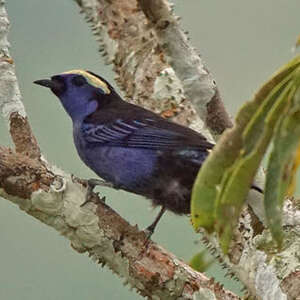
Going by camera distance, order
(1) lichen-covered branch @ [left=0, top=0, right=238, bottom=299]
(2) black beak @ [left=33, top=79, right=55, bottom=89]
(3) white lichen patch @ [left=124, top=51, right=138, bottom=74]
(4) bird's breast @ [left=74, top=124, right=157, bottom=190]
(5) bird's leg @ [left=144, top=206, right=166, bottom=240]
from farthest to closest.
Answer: (2) black beak @ [left=33, top=79, right=55, bottom=89], (3) white lichen patch @ [left=124, top=51, right=138, bottom=74], (4) bird's breast @ [left=74, top=124, right=157, bottom=190], (5) bird's leg @ [left=144, top=206, right=166, bottom=240], (1) lichen-covered branch @ [left=0, top=0, right=238, bottom=299]

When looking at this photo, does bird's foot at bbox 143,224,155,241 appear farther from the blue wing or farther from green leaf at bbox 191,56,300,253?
green leaf at bbox 191,56,300,253

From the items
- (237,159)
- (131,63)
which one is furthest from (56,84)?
(237,159)

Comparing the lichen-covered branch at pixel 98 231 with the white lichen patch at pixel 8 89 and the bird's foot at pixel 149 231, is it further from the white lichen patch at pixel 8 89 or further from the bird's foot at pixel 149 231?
the white lichen patch at pixel 8 89

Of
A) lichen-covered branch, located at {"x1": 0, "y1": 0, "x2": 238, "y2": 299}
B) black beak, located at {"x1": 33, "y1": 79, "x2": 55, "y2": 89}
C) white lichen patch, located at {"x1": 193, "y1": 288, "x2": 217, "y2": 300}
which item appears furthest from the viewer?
black beak, located at {"x1": 33, "y1": 79, "x2": 55, "y2": 89}

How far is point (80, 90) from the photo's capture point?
3.82 metres

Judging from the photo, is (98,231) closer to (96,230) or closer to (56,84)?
(96,230)

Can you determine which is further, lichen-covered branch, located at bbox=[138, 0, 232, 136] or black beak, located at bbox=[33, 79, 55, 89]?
black beak, located at bbox=[33, 79, 55, 89]

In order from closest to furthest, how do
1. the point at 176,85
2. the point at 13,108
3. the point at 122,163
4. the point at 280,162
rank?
the point at 280,162
the point at 13,108
the point at 122,163
the point at 176,85

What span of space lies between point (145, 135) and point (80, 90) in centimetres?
57

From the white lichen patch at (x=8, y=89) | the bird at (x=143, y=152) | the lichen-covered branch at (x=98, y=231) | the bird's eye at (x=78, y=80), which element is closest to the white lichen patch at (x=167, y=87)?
the bird at (x=143, y=152)

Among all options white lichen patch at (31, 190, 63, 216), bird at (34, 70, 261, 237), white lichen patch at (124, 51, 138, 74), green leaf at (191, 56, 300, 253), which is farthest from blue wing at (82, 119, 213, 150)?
green leaf at (191, 56, 300, 253)

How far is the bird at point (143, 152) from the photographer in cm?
321

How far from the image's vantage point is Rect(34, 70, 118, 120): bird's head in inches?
148

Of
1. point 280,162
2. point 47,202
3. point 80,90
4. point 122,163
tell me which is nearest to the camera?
point 280,162
